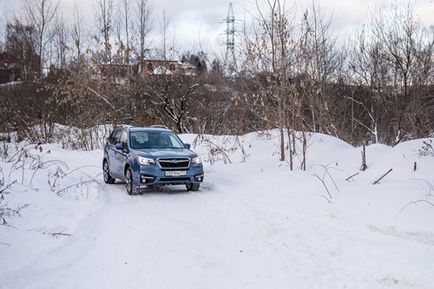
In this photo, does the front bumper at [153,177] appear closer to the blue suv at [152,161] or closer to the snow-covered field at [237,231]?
the blue suv at [152,161]

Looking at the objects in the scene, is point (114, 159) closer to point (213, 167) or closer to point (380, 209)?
point (213, 167)

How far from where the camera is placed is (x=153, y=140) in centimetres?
1437

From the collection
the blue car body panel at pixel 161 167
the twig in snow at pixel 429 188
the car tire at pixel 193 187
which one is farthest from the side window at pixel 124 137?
the twig in snow at pixel 429 188

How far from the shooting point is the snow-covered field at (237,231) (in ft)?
21.1

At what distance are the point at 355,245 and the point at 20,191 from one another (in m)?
6.77

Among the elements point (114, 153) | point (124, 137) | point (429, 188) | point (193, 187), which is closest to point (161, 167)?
point (193, 187)

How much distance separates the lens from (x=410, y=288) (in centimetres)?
588

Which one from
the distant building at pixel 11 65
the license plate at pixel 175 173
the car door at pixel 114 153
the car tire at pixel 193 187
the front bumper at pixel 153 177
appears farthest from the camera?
the distant building at pixel 11 65

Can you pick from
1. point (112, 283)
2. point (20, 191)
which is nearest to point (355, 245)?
point (112, 283)

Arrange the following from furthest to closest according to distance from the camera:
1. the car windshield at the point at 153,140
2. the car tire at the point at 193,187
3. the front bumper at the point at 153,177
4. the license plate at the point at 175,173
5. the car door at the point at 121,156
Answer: the car windshield at the point at 153,140
the car door at the point at 121,156
the car tire at the point at 193,187
the license plate at the point at 175,173
the front bumper at the point at 153,177

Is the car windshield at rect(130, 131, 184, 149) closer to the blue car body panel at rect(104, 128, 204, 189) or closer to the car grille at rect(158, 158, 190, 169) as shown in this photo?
the blue car body panel at rect(104, 128, 204, 189)

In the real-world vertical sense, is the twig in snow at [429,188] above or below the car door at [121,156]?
below

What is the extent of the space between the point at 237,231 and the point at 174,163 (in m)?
4.46

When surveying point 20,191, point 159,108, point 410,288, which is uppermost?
point 159,108
